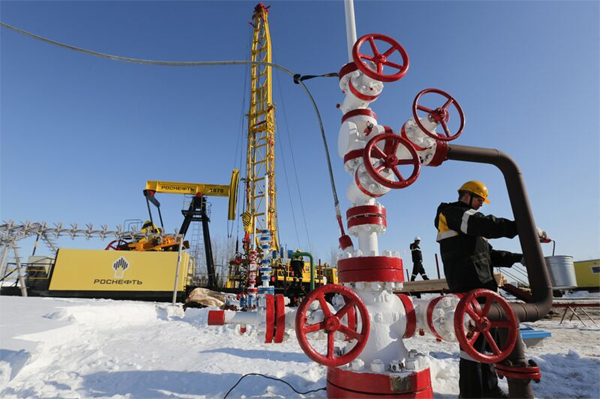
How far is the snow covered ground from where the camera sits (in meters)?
2.25

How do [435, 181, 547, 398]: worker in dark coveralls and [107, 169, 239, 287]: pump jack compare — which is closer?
[435, 181, 547, 398]: worker in dark coveralls

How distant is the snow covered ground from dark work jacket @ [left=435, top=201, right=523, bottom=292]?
3.08 feet

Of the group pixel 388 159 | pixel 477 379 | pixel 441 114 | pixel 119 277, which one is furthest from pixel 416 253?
pixel 119 277

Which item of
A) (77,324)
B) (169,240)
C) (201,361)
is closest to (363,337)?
(201,361)

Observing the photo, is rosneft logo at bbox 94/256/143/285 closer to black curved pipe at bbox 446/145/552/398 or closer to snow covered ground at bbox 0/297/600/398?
snow covered ground at bbox 0/297/600/398

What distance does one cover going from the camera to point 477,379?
2.04 m

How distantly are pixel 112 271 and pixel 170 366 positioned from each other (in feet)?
36.3

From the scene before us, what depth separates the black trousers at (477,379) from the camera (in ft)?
6.65

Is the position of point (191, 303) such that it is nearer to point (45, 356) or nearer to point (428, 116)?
point (45, 356)

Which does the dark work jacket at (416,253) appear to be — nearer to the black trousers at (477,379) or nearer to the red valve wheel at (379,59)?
the black trousers at (477,379)

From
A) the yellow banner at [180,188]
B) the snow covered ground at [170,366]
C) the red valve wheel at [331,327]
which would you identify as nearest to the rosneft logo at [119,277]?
the yellow banner at [180,188]

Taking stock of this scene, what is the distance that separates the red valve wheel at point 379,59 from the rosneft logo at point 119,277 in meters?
12.7

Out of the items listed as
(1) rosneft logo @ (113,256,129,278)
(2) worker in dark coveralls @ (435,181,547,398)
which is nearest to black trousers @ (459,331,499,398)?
(2) worker in dark coveralls @ (435,181,547,398)

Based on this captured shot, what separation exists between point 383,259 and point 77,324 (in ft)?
15.6
